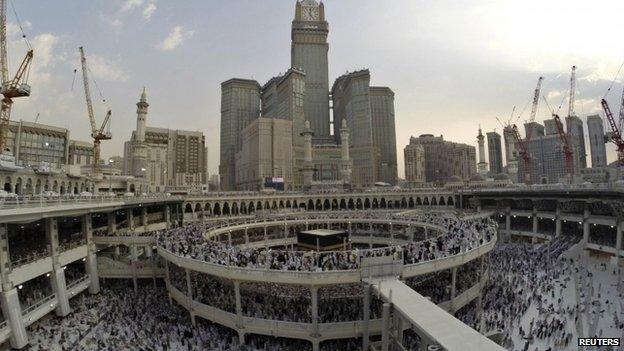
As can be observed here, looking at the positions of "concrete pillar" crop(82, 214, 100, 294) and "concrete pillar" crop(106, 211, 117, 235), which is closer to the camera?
"concrete pillar" crop(82, 214, 100, 294)

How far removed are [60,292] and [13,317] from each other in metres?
6.61

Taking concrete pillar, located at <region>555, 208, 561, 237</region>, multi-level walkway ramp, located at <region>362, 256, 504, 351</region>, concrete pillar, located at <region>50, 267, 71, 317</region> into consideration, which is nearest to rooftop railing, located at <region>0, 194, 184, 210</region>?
concrete pillar, located at <region>50, 267, 71, 317</region>

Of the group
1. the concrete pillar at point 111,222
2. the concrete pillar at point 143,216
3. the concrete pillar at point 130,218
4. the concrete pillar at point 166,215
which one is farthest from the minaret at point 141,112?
the concrete pillar at point 111,222

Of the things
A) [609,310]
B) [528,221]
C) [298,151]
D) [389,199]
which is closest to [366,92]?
[298,151]

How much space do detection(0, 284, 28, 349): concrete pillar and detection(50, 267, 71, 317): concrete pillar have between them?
603 centimetres

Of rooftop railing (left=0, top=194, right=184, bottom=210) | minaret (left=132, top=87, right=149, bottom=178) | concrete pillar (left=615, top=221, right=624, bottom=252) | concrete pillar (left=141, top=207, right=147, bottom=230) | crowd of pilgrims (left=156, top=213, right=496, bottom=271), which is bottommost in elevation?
concrete pillar (left=615, top=221, right=624, bottom=252)

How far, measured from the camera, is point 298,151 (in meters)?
188

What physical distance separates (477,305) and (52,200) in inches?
1333

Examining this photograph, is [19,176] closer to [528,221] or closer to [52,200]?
[52,200]

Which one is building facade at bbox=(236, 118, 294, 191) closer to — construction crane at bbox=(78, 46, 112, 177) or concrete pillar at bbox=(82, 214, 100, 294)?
construction crane at bbox=(78, 46, 112, 177)

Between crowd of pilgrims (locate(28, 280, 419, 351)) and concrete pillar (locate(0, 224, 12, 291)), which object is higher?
concrete pillar (locate(0, 224, 12, 291))

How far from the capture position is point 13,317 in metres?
24.1

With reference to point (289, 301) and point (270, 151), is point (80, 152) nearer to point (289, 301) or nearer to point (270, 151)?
point (270, 151)

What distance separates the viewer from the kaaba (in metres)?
41.3
